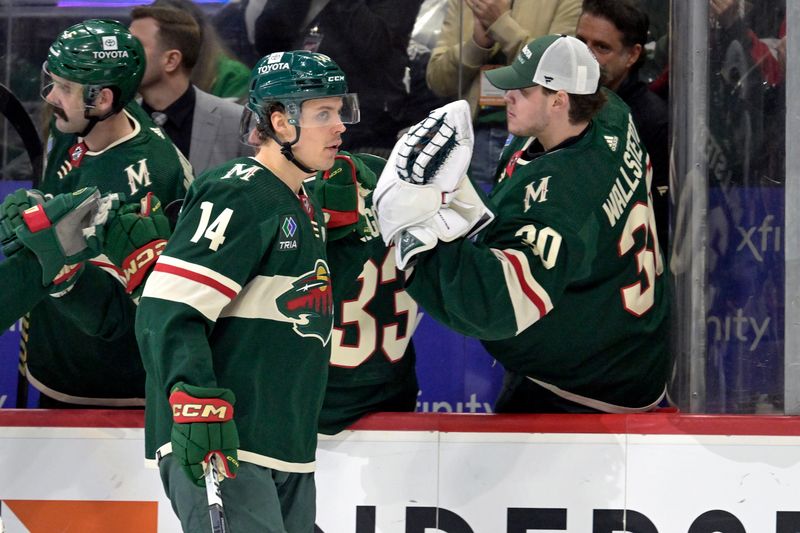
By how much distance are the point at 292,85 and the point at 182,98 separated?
1.44 m

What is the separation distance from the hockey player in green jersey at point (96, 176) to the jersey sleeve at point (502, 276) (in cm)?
95

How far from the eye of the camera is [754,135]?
3.48 m

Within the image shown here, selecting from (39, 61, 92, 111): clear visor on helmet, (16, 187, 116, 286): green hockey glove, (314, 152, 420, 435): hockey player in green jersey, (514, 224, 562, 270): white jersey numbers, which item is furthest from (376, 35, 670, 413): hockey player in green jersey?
(39, 61, 92, 111): clear visor on helmet

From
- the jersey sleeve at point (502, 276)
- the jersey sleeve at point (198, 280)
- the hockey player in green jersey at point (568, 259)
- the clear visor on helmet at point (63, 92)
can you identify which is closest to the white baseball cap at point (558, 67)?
the hockey player in green jersey at point (568, 259)

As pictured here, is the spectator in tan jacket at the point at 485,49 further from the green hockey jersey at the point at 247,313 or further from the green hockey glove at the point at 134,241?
the green hockey jersey at the point at 247,313

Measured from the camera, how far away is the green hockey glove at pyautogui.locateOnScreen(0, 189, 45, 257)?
3.38m

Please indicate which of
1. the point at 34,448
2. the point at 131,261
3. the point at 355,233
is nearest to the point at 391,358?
the point at 355,233

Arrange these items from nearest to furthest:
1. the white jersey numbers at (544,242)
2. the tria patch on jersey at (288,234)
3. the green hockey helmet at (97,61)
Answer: the tria patch on jersey at (288,234) → the white jersey numbers at (544,242) → the green hockey helmet at (97,61)

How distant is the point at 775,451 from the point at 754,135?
0.82m

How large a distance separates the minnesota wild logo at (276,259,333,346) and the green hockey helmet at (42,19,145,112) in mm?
1082

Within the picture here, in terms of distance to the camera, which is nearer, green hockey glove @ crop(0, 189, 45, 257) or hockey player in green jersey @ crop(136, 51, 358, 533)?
hockey player in green jersey @ crop(136, 51, 358, 533)

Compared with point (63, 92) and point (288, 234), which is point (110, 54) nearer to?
point (63, 92)

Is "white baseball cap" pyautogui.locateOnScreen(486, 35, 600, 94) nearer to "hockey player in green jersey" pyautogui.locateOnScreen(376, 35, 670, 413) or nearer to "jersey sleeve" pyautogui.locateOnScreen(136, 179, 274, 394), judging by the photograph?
"hockey player in green jersey" pyautogui.locateOnScreen(376, 35, 670, 413)

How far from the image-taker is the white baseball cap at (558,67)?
11.2ft
